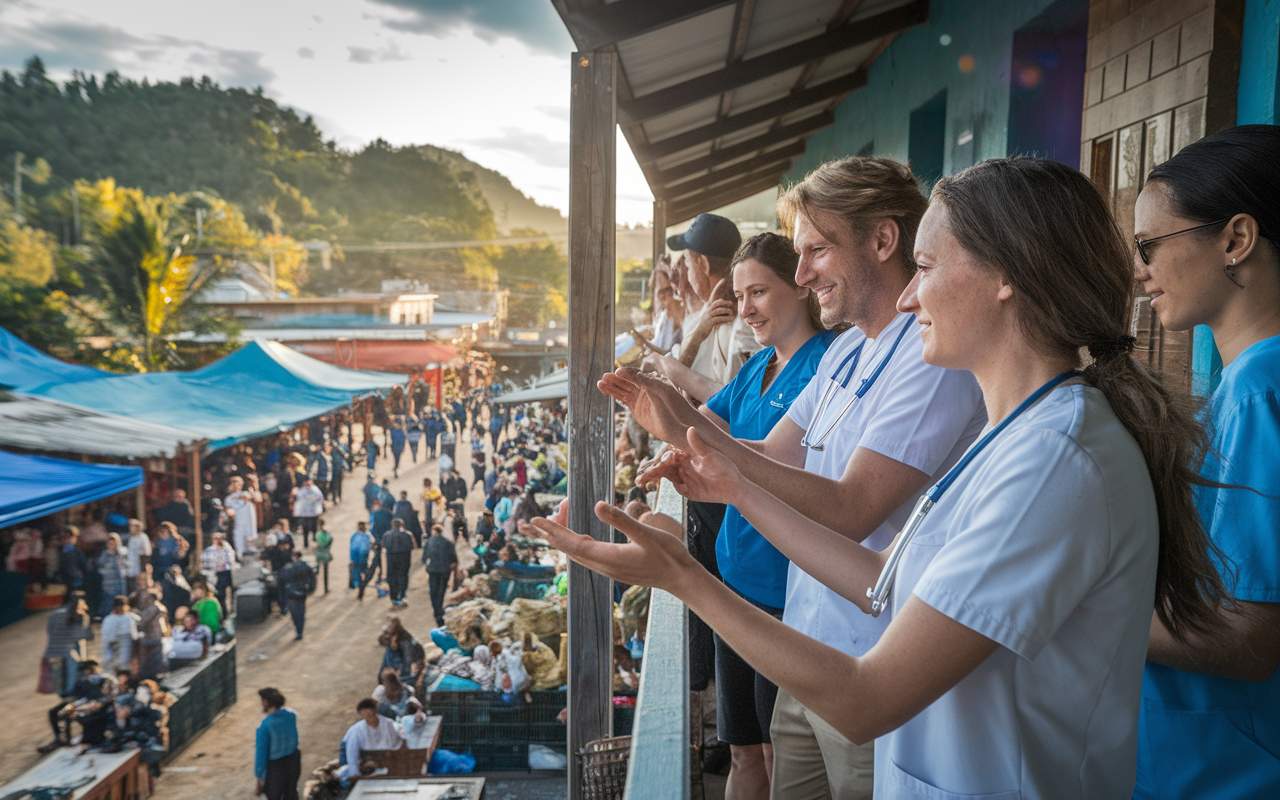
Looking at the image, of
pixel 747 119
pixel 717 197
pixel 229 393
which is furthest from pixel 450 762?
pixel 229 393

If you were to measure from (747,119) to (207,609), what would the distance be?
8.78 m

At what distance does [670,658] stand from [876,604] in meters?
0.68

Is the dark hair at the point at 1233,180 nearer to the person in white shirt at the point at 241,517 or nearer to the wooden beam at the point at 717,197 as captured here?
the wooden beam at the point at 717,197

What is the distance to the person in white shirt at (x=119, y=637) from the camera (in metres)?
8.88

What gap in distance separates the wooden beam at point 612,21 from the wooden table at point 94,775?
725cm

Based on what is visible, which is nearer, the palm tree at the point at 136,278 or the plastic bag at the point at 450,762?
the plastic bag at the point at 450,762

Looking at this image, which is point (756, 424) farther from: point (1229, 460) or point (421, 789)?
point (421, 789)

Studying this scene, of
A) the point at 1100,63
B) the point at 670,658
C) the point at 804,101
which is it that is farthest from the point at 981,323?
the point at 804,101

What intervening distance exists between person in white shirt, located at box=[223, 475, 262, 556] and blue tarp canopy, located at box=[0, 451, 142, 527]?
10.7 feet

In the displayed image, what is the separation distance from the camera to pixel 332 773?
7.39 meters

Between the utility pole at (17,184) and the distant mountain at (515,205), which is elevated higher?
the distant mountain at (515,205)

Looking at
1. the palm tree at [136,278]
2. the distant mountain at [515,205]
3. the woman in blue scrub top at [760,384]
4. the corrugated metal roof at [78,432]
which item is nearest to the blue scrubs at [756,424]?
the woman in blue scrub top at [760,384]

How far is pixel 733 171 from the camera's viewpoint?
9.45 meters

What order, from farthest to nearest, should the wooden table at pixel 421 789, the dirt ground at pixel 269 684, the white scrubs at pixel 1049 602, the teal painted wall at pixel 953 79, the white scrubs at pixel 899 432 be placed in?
the dirt ground at pixel 269 684 → the wooden table at pixel 421 789 → the teal painted wall at pixel 953 79 → the white scrubs at pixel 899 432 → the white scrubs at pixel 1049 602
